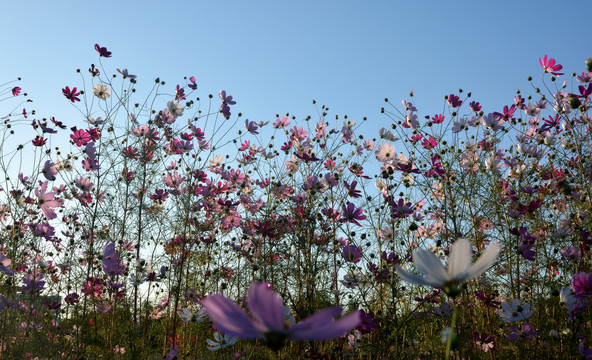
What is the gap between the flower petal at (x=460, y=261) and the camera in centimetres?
51

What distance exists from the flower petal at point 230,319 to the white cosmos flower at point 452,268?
0.21 m

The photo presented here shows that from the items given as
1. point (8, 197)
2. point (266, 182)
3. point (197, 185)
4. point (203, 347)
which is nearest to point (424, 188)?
point (266, 182)

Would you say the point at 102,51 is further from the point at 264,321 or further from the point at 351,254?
the point at 264,321

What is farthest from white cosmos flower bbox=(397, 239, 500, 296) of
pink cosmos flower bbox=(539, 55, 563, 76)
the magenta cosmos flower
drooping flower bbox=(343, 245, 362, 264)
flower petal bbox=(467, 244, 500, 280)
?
pink cosmos flower bbox=(539, 55, 563, 76)

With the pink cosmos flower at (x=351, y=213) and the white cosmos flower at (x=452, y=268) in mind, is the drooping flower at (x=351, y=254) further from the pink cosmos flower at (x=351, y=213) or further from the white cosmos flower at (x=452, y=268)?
the white cosmos flower at (x=452, y=268)

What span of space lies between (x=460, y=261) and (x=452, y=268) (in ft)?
0.04

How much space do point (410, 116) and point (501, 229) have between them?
1005 mm

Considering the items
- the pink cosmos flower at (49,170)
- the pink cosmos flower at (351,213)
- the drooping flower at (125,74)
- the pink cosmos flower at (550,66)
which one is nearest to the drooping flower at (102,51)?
the drooping flower at (125,74)

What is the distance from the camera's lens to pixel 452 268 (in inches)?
20.6

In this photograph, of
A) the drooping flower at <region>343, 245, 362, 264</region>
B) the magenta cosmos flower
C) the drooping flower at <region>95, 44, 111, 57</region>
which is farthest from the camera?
the drooping flower at <region>95, 44, 111, 57</region>

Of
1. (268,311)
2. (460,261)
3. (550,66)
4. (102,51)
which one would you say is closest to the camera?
(268,311)

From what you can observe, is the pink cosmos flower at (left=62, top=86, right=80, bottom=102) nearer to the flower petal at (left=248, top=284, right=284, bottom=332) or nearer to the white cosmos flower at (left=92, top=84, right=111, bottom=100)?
the white cosmos flower at (left=92, top=84, right=111, bottom=100)

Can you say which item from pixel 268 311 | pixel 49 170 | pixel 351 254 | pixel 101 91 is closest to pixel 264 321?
pixel 268 311

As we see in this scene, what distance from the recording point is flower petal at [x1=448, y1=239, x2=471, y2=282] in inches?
20.1
